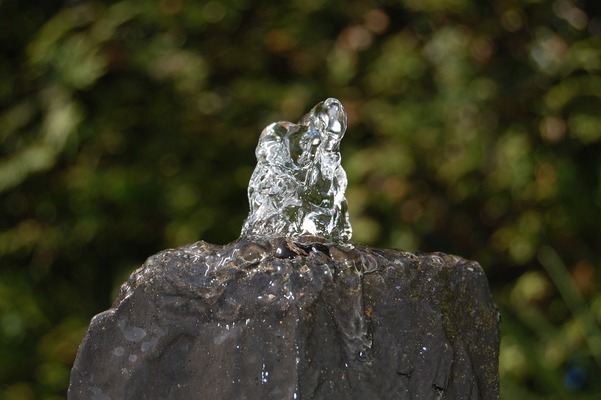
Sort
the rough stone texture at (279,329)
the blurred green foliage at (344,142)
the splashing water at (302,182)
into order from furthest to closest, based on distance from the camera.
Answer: the blurred green foliage at (344,142) → the splashing water at (302,182) → the rough stone texture at (279,329)

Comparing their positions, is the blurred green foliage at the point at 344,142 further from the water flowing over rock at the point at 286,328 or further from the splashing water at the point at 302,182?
the water flowing over rock at the point at 286,328

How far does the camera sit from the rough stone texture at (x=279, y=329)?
1563mm

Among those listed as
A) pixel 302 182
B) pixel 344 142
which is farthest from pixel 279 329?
pixel 344 142

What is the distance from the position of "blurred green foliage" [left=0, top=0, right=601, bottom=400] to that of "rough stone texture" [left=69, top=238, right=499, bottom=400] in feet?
7.35

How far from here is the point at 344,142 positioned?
4125 mm

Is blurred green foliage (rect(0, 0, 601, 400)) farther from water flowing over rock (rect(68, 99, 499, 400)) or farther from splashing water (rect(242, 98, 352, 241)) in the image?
water flowing over rock (rect(68, 99, 499, 400))

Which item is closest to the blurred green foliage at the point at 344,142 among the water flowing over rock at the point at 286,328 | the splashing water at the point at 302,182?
the splashing water at the point at 302,182

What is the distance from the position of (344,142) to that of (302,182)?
2.16m

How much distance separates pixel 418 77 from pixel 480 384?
2.36 meters

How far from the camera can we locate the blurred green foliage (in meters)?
3.96

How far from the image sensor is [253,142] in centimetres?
418

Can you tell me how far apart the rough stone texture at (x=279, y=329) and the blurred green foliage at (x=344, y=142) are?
7.35 ft

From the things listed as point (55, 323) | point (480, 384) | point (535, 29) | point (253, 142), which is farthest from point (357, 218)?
point (480, 384)

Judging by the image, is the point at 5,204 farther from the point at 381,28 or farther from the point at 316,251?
the point at 316,251
